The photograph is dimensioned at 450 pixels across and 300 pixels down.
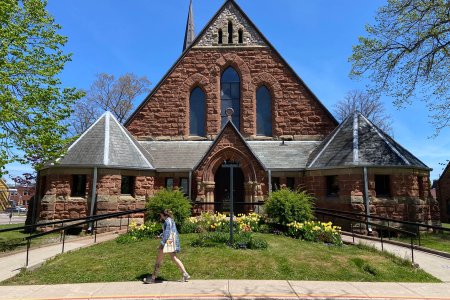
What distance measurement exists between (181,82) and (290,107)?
6.87 meters

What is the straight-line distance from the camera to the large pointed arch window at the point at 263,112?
2045 cm

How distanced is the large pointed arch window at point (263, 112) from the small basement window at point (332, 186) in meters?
4.83

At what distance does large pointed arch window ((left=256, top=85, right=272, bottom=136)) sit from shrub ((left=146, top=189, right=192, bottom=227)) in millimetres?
8402

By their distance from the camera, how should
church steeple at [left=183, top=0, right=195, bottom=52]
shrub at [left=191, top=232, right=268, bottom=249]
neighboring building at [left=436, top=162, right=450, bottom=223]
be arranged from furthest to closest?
church steeple at [left=183, top=0, right=195, bottom=52] < neighboring building at [left=436, top=162, right=450, bottom=223] < shrub at [left=191, top=232, right=268, bottom=249]

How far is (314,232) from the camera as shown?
1195 cm

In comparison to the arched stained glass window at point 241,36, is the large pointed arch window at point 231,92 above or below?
below

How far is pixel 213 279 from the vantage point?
7645 millimetres

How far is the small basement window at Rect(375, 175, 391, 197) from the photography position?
629 inches

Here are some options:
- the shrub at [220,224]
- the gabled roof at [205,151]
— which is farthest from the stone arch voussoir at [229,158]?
the shrub at [220,224]

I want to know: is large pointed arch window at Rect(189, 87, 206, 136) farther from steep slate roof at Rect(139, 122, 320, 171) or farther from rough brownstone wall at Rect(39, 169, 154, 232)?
rough brownstone wall at Rect(39, 169, 154, 232)

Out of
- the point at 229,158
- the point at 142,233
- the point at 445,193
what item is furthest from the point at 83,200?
the point at 445,193

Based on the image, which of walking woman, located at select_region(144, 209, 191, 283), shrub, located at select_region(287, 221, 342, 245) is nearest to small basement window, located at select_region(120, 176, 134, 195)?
shrub, located at select_region(287, 221, 342, 245)

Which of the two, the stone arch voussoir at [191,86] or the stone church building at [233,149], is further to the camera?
the stone arch voussoir at [191,86]

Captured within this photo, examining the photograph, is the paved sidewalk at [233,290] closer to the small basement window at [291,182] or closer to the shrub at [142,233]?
the shrub at [142,233]
